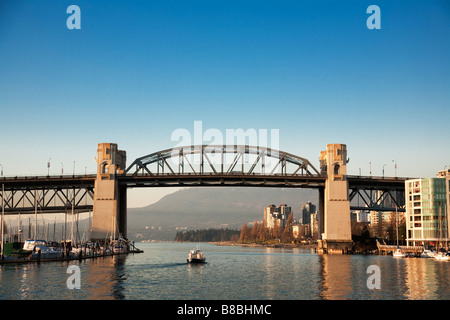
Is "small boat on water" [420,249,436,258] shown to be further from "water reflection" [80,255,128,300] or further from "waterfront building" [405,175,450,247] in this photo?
"water reflection" [80,255,128,300]

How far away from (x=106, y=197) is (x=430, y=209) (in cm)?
9270

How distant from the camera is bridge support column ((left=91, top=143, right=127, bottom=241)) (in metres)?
145

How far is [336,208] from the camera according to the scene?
14538cm

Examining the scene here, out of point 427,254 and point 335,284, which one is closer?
point 335,284

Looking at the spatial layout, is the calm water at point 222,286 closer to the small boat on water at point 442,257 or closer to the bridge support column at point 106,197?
the small boat on water at point 442,257

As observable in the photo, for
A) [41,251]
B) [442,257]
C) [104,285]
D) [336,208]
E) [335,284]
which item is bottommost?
[442,257]

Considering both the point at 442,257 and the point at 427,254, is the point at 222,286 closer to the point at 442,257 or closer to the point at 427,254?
the point at 442,257

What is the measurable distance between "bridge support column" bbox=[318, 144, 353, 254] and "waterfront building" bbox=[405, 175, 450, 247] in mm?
20386

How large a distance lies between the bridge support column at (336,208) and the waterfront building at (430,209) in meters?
20.4

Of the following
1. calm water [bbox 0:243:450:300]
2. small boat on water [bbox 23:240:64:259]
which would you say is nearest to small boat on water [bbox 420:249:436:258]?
calm water [bbox 0:243:450:300]

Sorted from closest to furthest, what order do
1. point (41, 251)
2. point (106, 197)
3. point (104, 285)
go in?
point (104, 285) < point (41, 251) < point (106, 197)

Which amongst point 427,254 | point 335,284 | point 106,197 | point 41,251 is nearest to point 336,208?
point 427,254
